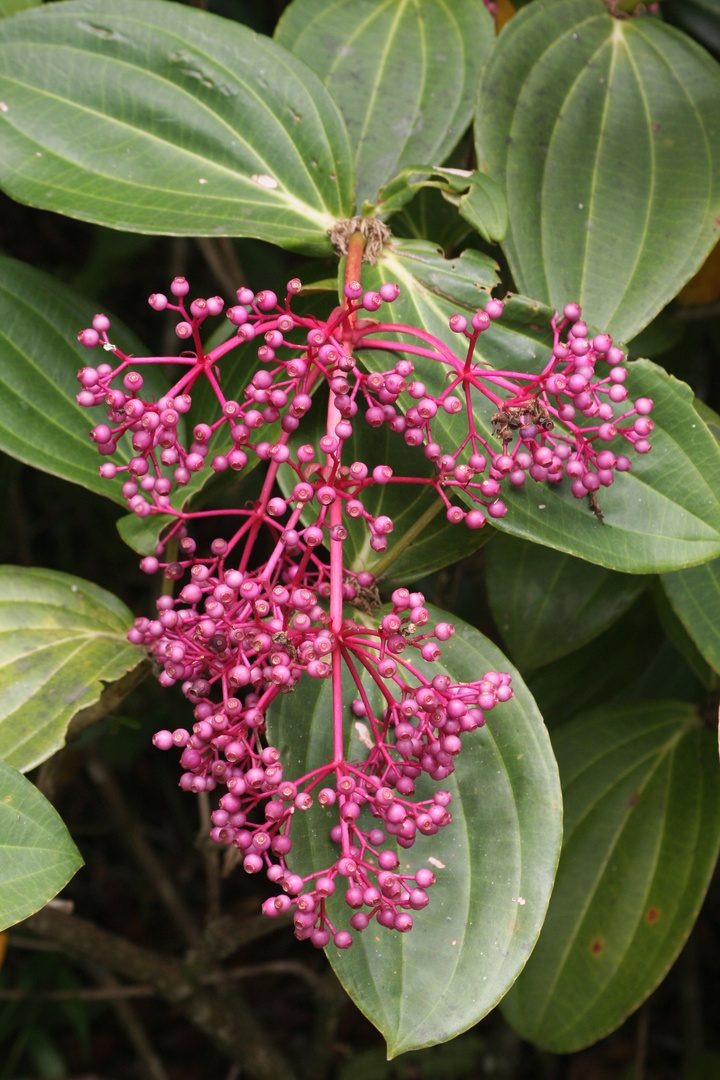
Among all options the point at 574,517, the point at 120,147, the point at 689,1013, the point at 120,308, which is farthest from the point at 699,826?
the point at 120,308

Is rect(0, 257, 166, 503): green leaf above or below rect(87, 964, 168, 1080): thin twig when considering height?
above

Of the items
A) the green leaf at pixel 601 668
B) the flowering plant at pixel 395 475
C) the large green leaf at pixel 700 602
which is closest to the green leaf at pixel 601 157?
the flowering plant at pixel 395 475

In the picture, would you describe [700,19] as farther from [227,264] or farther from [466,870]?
[466,870]

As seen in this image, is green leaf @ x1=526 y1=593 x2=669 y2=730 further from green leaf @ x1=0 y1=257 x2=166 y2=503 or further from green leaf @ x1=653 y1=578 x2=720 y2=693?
green leaf @ x1=0 y1=257 x2=166 y2=503

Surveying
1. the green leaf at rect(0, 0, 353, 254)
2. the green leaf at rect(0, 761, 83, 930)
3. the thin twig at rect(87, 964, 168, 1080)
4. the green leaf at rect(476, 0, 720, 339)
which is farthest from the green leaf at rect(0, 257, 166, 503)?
the thin twig at rect(87, 964, 168, 1080)

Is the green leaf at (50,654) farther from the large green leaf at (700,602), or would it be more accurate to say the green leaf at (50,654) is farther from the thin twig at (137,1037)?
the thin twig at (137,1037)

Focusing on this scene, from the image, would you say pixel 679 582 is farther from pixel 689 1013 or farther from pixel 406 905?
pixel 689 1013
